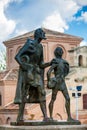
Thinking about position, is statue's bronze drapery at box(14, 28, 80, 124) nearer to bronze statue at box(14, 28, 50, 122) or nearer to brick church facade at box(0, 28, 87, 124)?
bronze statue at box(14, 28, 50, 122)

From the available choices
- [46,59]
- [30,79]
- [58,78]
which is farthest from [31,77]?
[46,59]

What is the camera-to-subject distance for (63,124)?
50.5 feet

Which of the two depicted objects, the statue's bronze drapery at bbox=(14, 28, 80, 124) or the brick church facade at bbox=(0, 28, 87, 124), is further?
the brick church facade at bbox=(0, 28, 87, 124)

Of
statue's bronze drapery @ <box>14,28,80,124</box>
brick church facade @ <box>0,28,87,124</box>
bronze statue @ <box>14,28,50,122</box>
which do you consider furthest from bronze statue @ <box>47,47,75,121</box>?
brick church facade @ <box>0,28,87,124</box>

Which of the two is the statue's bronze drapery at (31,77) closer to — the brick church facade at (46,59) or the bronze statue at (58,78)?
the bronze statue at (58,78)

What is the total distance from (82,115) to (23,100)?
35.5 m

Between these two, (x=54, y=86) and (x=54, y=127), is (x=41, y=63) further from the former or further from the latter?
(x=54, y=127)

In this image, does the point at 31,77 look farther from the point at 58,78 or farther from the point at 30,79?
the point at 58,78

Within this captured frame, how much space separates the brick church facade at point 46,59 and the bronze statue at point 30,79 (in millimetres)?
30793

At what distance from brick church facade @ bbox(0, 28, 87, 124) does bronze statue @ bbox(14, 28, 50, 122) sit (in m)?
30.8

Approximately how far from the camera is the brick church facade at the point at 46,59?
5103 cm

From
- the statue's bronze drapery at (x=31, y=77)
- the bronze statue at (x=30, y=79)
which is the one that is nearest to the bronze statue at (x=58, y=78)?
the statue's bronze drapery at (x=31, y=77)

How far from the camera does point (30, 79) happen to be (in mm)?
15820

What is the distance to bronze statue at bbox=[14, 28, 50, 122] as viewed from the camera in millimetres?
15859
